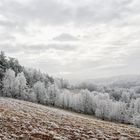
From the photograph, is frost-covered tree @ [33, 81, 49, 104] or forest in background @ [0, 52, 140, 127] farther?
frost-covered tree @ [33, 81, 49, 104]

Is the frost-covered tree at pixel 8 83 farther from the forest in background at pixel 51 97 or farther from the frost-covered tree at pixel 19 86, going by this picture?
the frost-covered tree at pixel 19 86

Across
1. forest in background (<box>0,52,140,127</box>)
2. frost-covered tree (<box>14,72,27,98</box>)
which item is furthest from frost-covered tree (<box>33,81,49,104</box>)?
frost-covered tree (<box>14,72,27,98</box>)

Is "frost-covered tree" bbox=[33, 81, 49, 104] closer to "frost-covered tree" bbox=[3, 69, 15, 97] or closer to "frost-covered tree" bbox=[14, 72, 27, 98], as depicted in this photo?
"frost-covered tree" bbox=[14, 72, 27, 98]

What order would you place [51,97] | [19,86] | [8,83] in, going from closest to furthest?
[8,83] → [19,86] → [51,97]

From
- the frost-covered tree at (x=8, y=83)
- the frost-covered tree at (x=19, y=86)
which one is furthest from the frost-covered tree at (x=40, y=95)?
the frost-covered tree at (x=8, y=83)

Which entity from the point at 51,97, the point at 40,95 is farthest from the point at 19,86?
the point at 51,97

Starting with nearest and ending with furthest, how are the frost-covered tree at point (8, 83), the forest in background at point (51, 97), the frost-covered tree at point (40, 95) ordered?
the frost-covered tree at point (8, 83), the forest in background at point (51, 97), the frost-covered tree at point (40, 95)

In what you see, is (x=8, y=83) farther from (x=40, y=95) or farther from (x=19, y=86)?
(x=40, y=95)

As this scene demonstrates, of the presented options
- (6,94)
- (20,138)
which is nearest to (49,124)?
(20,138)

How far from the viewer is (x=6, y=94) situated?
92062 millimetres

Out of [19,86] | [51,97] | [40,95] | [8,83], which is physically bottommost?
[51,97]

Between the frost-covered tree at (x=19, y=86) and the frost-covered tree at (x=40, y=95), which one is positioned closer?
the frost-covered tree at (x=19, y=86)

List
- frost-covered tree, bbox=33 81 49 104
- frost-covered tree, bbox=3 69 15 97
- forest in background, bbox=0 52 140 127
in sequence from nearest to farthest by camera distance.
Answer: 1. frost-covered tree, bbox=3 69 15 97
2. forest in background, bbox=0 52 140 127
3. frost-covered tree, bbox=33 81 49 104

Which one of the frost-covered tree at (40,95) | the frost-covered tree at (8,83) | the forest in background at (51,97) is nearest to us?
the frost-covered tree at (8,83)
